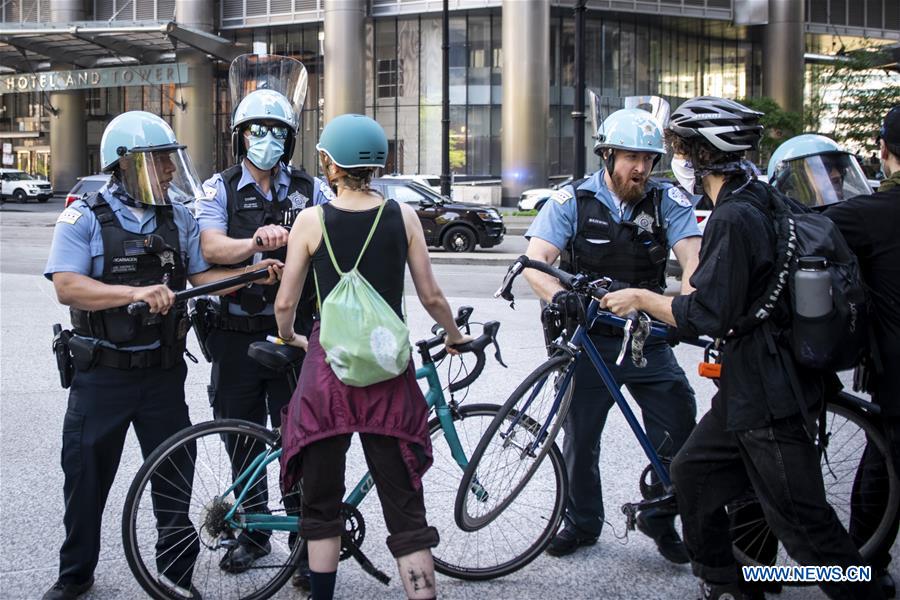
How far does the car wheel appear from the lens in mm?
21891

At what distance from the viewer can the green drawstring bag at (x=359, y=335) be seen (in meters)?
3.25

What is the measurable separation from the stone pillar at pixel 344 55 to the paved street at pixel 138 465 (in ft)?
113

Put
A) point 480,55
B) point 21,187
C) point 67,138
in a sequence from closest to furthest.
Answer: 1. point 480,55
2. point 21,187
3. point 67,138

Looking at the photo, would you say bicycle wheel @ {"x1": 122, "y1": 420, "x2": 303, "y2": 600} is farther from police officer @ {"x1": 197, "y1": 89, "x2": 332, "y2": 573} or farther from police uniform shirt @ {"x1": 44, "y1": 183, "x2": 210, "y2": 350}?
police uniform shirt @ {"x1": 44, "y1": 183, "x2": 210, "y2": 350}

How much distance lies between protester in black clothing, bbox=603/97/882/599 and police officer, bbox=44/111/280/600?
2038mm

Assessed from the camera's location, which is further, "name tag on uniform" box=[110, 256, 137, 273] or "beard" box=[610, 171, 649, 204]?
"beard" box=[610, 171, 649, 204]

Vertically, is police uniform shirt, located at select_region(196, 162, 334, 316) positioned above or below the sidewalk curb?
above

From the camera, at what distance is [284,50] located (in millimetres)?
51062

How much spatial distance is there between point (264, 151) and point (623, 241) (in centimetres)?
172

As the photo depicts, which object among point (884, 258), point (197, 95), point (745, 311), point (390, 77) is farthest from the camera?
point (197, 95)

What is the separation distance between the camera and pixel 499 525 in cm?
434

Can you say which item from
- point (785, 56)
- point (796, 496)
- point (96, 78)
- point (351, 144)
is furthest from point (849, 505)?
point (96, 78)

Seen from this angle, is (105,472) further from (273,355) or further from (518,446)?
(518,446)

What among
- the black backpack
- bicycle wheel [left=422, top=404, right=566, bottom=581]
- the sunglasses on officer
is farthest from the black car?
the black backpack
